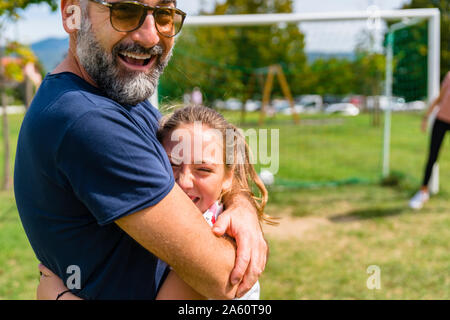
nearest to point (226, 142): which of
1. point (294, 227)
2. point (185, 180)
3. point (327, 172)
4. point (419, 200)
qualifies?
point (185, 180)

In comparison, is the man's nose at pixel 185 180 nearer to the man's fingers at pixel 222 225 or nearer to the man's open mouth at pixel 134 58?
the man's fingers at pixel 222 225

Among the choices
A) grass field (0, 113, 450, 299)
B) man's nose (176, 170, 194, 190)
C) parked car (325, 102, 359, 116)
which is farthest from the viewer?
parked car (325, 102, 359, 116)

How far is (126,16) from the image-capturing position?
4.13ft

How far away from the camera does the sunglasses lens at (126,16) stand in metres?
1.24

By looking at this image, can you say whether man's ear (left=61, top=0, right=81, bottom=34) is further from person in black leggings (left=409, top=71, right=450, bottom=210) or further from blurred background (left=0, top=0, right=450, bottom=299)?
person in black leggings (left=409, top=71, right=450, bottom=210)

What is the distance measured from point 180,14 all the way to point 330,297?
10.0 feet

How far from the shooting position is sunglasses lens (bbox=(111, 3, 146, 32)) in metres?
1.24

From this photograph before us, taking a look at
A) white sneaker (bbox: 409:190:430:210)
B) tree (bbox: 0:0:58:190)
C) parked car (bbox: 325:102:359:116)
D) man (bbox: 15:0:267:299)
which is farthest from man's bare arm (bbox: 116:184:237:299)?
parked car (bbox: 325:102:359:116)

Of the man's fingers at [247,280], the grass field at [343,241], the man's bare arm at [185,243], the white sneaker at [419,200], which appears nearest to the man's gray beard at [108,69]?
the man's bare arm at [185,243]

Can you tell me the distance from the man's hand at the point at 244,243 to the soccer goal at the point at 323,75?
78 cm

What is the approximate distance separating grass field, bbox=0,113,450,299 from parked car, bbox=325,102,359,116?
1170cm

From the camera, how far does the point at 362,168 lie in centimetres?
1020
